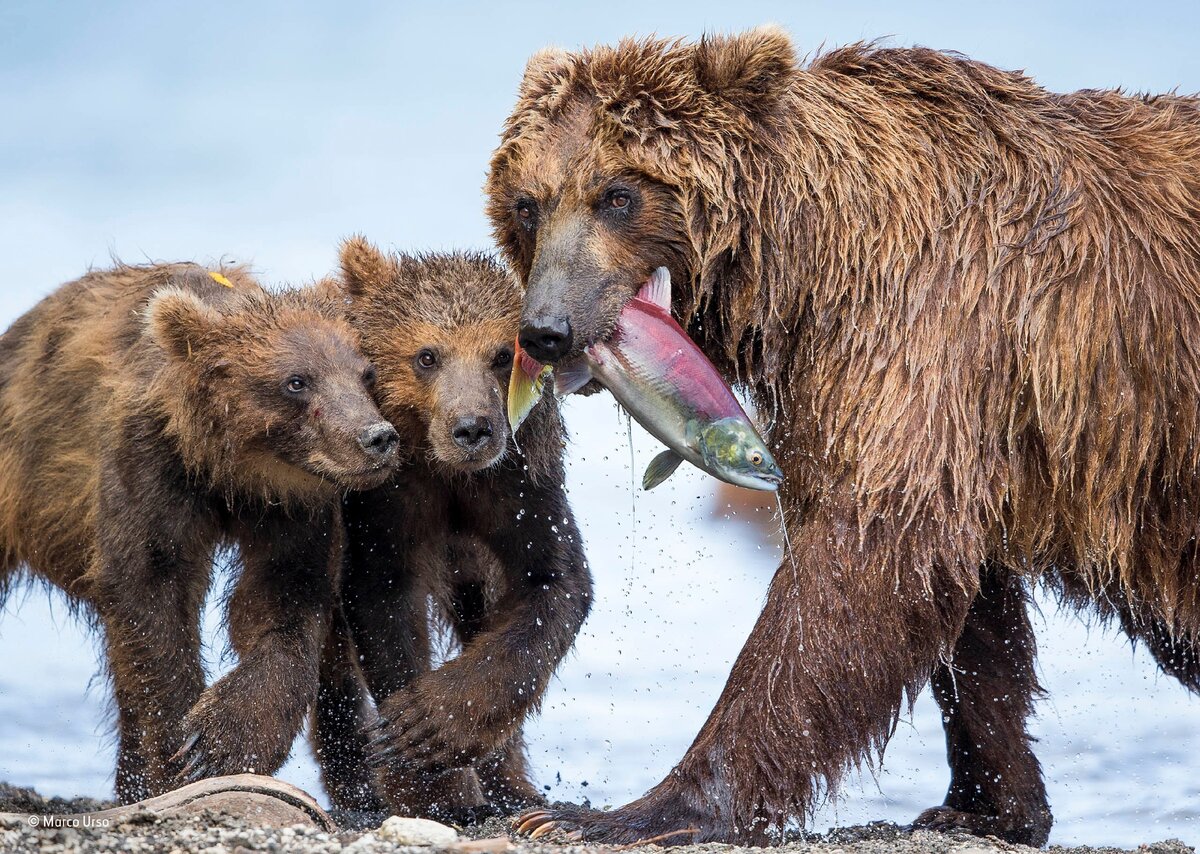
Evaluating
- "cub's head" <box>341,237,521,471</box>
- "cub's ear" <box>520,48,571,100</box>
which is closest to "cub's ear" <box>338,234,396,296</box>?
"cub's head" <box>341,237,521,471</box>

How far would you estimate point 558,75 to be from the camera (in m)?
6.07

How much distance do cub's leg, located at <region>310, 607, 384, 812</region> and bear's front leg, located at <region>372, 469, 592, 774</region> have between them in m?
1.37

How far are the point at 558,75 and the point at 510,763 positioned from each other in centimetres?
392

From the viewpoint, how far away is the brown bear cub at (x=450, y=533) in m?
6.55

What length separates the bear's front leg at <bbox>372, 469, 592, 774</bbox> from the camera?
6.51 meters

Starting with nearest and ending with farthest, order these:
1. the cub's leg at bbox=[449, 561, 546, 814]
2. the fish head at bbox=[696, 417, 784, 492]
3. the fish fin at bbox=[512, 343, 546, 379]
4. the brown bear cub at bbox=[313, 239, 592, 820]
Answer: the fish head at bbox=[696, 417, 784, 492], the fish fin at bbox=[512, 343, 546, 379], the brown bear cub at bbox=[313, 239, 592, 820], the cub's leg at bbox=[449, 561, 546, 814]

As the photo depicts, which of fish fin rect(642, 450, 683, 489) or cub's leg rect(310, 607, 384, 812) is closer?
fish fin rect(642, 450, 683, 489)

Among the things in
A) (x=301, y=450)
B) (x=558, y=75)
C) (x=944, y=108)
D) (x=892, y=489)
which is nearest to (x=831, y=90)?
(x=944, y=108)

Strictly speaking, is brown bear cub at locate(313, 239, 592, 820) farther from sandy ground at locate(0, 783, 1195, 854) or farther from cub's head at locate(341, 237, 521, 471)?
sandy ground at locate(0, 783, 1195, 854)

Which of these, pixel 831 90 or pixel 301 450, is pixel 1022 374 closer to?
pixel 831 90

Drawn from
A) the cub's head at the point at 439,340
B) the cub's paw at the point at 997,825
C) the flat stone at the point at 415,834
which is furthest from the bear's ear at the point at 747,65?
the cub's paw at the point at 997,825

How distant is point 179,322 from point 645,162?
2.50 metres

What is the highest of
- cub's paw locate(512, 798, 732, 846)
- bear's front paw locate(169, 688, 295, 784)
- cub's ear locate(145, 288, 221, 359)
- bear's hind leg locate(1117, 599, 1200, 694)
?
cub's ear locate(145, 288, 221, 359)

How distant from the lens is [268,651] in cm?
667
